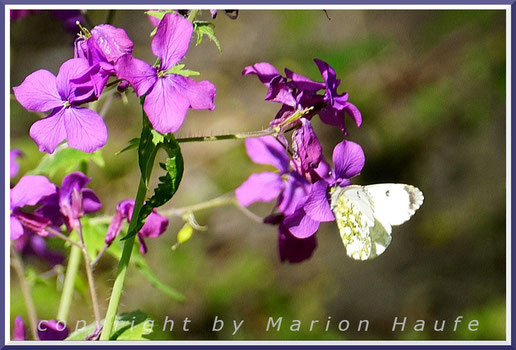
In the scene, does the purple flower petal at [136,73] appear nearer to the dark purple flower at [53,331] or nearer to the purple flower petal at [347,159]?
the purple flower petal at [347,159]

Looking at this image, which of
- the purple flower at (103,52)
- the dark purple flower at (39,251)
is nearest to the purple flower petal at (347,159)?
the purple flower at (103,52)

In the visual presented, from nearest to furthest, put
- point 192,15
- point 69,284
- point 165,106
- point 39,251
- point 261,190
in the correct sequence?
point 165,106, point 192,15, point 261,190, point 69,284, point 39,251

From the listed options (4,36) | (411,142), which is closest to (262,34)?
(411,142)

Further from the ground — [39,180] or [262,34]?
[262,34]

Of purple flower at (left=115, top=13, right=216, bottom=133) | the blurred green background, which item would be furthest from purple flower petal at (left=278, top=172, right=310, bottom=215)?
the blurred green background

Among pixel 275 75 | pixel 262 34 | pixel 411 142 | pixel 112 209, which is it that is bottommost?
pixel 112 209

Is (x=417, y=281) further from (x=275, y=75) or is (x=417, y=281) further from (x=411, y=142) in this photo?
(x=275, y=75)

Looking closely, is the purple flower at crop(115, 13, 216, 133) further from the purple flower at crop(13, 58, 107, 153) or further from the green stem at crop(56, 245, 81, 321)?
the green stem at crop(56, 245, 81, 321)

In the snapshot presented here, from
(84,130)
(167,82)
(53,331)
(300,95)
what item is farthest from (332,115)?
Answer: (53,331)

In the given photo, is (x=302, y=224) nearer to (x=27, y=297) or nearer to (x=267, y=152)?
(x=267, y=152)
